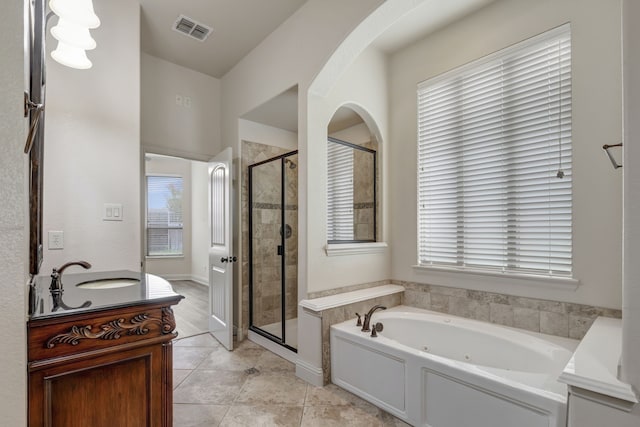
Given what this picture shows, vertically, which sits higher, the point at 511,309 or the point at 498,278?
the point at 498,278

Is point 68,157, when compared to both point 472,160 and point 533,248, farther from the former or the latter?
point 533,248

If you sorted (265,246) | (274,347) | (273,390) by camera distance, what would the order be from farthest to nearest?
(265,246)
(274,347)
(273,390)

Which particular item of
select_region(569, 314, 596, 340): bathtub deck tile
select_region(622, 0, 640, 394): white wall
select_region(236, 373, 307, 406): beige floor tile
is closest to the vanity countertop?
select_region(236, 373, 307, 406): beige floor tile

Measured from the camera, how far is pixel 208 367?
2730mm

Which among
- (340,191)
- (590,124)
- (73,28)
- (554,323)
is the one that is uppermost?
(73,28)

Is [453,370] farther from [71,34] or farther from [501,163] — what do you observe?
[71,34]

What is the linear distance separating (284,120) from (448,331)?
2.84 meters

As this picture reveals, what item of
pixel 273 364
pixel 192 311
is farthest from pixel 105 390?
pixel 192 311

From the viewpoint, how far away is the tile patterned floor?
198 cm

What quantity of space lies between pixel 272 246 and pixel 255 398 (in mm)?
1681

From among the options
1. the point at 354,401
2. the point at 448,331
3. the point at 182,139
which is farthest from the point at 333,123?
the point at 354,401

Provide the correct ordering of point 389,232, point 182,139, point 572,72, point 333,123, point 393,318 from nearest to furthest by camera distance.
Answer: point 572,72 → point 393,318 → point 389,232 → point 182,139 → point 333,123

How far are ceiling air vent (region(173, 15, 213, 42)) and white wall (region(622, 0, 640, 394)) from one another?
3021 mm

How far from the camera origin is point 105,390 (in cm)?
116
